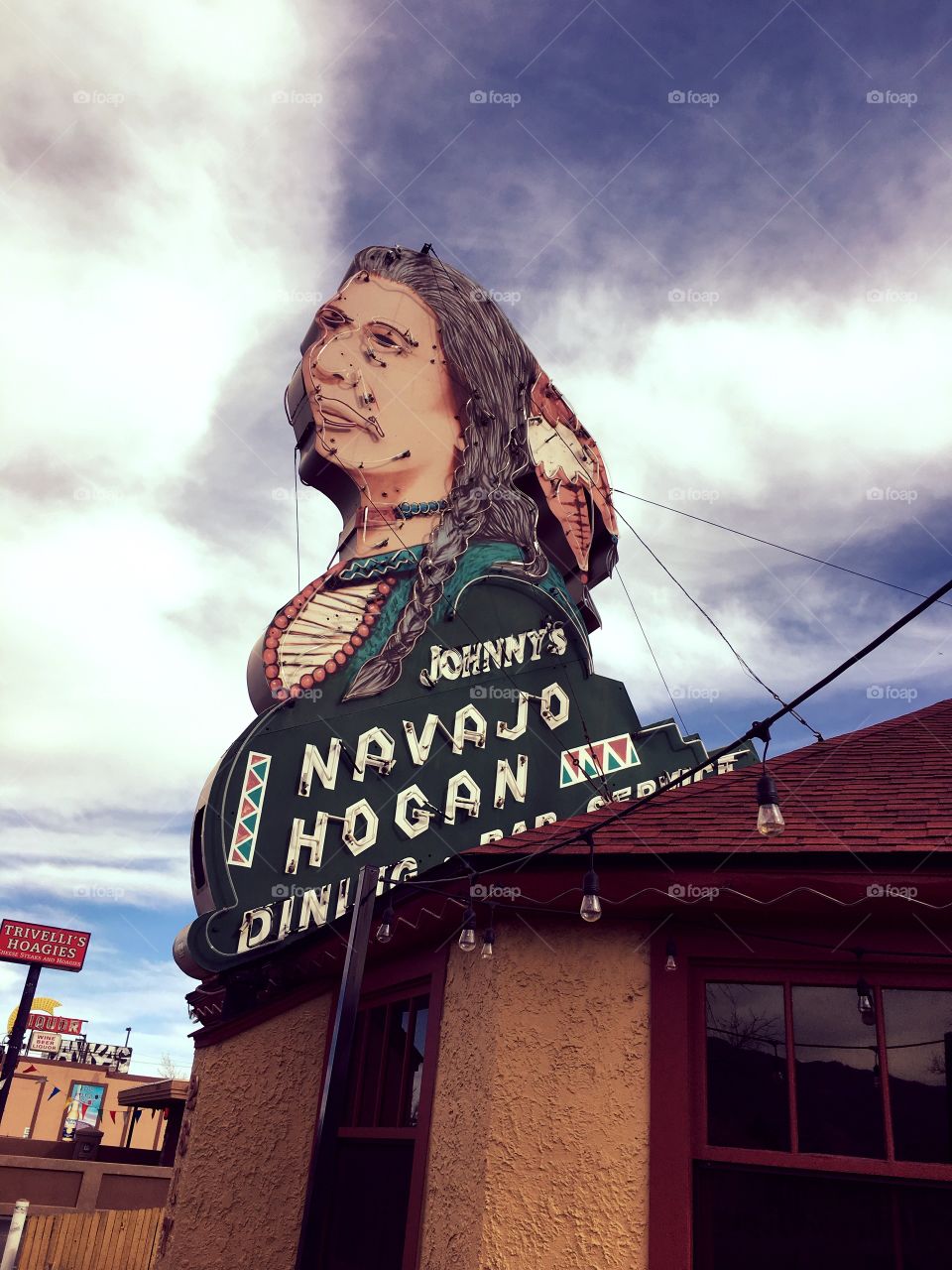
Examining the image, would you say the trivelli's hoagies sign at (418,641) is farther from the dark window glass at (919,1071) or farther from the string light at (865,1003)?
the dark window glass at (919,1071)

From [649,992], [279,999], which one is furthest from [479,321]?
[649,992]

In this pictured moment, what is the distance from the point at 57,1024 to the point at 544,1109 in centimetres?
6878

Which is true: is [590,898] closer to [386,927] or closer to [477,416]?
[386,927]

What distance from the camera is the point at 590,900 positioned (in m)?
5.50

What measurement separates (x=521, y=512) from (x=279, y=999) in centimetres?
926

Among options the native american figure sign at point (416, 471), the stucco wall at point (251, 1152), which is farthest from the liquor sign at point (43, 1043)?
the stucco wall at point (251, 1152)

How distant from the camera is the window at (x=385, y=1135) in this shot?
6.69 metres

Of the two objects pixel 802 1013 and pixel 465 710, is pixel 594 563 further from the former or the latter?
pixel 802 1013

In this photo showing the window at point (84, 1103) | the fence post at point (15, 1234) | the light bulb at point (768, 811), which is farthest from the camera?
the window at point (84, 1103)

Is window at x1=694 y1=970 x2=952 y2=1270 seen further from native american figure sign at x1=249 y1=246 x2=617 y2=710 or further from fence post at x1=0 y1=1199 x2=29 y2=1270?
native american figure sign at x1=249 y1=246 x2=617 y2=710

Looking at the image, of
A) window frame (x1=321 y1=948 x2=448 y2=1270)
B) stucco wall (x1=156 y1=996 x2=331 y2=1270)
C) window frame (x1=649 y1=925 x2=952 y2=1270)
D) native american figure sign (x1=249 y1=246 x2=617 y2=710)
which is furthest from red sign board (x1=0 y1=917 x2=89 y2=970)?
window frame (x1=649 y1=925 x2=952 y2=1270)

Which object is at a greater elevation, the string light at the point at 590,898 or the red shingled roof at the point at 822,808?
the red shingled roof at the point at 822,808

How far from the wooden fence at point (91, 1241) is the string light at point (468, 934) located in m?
10.3

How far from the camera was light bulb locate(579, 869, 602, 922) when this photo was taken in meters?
5.45
